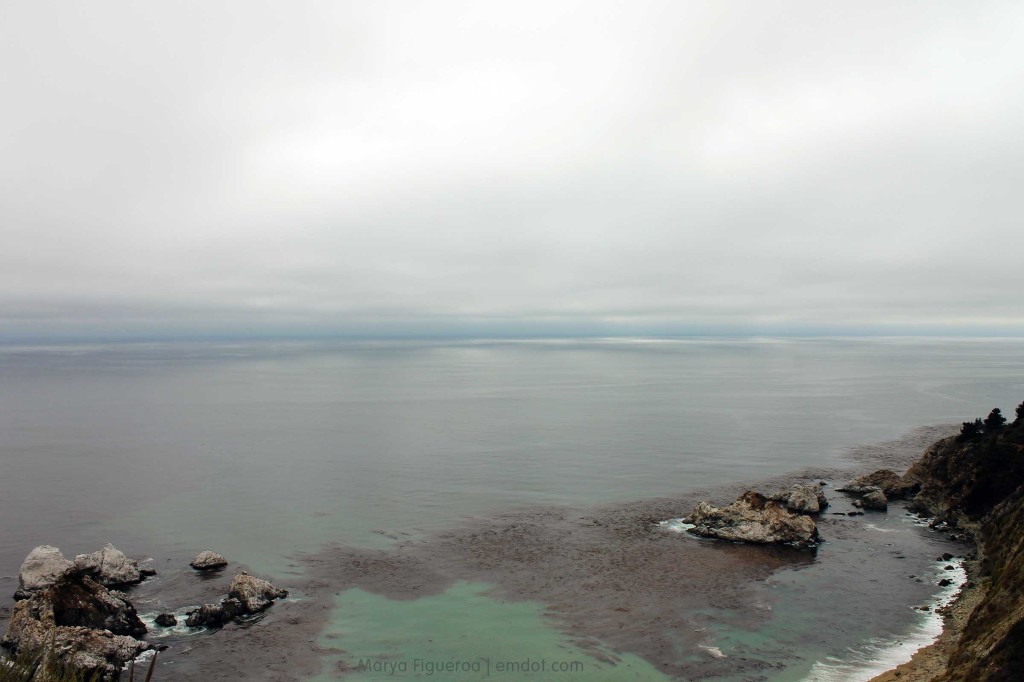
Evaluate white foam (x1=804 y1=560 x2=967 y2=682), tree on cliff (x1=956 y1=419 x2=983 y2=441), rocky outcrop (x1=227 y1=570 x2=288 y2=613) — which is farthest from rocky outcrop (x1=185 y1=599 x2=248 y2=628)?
tree on cliff (x1=956 y1=419 x2=983 y2=441)

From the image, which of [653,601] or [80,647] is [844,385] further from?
[80,647]

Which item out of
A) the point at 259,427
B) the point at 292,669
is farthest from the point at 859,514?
the point at 259,427

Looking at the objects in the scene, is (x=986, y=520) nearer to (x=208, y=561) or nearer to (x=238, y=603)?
(x=238, y=603)

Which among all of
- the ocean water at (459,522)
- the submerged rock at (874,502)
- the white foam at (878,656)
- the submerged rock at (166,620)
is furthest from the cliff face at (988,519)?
the submerged rock at (166,620)

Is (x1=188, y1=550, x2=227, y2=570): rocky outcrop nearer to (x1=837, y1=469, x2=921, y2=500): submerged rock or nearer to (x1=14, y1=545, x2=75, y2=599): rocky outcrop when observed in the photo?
(x1=14, y1=545, x2=75, y2=599): rocky outcrop

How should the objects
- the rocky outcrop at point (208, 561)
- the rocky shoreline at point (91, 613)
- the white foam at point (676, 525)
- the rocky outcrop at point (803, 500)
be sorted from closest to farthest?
1. the rocky shoreline at point (91, 613)
2. the rocky outcrop at point (208, 561)
3. the white foam at point (676, 525)
4. the rocky outcrop at point (803, 500)

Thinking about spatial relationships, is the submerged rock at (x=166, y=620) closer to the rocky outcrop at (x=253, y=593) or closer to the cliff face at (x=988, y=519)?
the rocky outcrop at (x=253, y=593)
